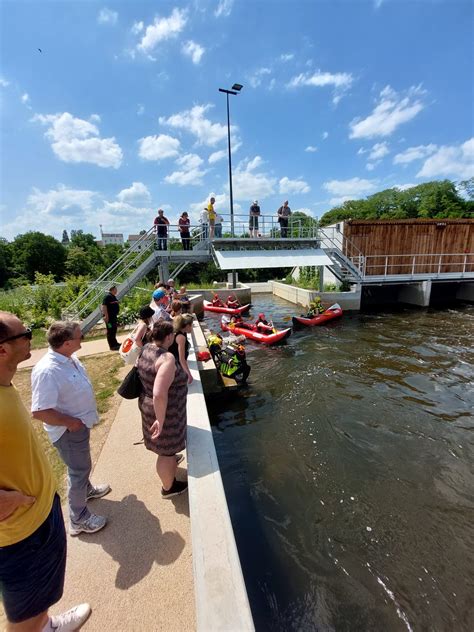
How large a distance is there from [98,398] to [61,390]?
3184mm

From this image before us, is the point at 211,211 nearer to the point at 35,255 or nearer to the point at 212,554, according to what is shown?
the point at 212,554

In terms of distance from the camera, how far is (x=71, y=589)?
233cm

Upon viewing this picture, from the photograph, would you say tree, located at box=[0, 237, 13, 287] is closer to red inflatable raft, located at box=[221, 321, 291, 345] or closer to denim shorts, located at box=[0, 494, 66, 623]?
red inflatable raft, located at box=[221, 321, 291, 345]

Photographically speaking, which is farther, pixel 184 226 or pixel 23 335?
pixel 184 226

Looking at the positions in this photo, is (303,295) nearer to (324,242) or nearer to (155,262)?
(324,242)

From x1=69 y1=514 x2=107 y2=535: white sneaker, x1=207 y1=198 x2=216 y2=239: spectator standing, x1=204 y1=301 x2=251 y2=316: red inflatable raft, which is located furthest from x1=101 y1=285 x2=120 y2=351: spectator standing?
x1=204 y1=301 x2=251 y2=316: red inflatable raft

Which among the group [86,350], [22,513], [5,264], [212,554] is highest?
[5,264]

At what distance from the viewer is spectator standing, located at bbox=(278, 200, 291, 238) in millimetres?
16614

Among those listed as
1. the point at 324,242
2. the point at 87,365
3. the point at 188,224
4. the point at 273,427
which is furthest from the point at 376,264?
the point at 87,365

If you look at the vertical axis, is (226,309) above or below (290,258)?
below

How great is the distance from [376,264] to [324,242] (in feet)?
13.0

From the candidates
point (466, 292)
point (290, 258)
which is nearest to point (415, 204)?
point (466, 292)

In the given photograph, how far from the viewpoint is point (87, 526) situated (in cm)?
281

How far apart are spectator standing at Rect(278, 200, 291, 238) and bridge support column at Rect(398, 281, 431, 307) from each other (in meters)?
8.77
